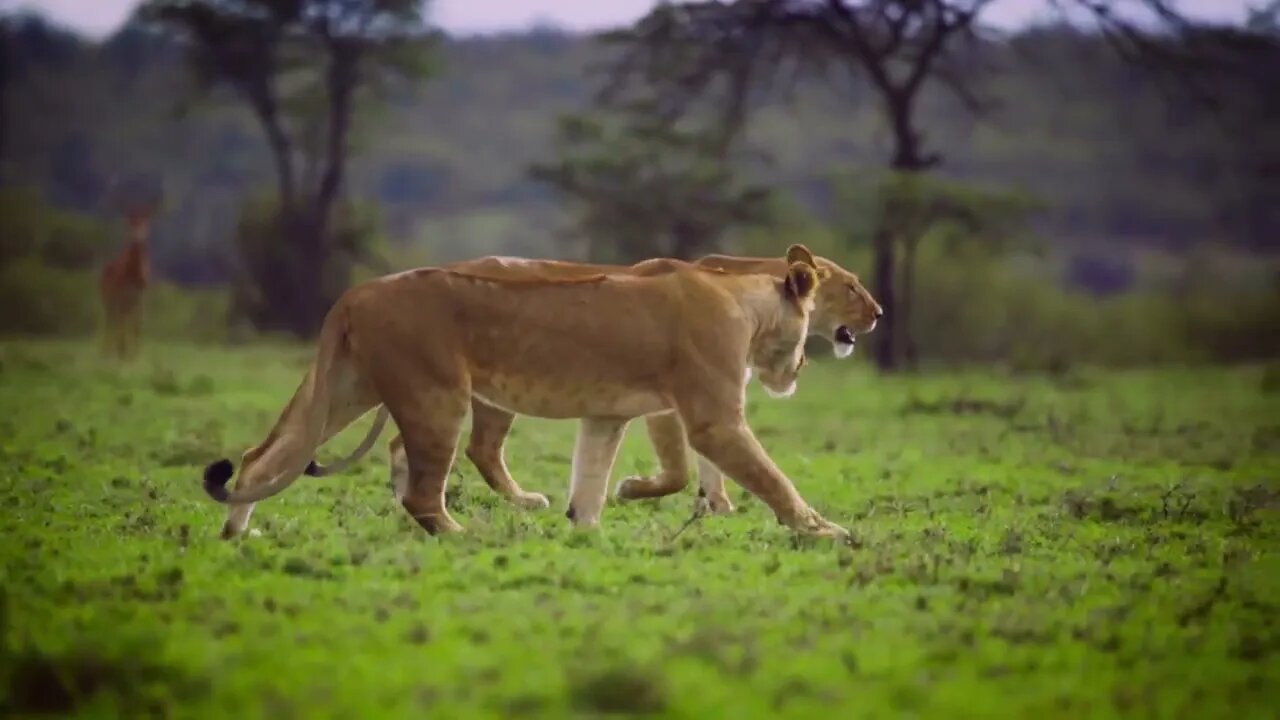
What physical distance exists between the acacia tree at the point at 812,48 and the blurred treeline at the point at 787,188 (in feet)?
1.80

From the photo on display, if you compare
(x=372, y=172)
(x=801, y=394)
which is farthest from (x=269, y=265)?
(x=372, y=172)

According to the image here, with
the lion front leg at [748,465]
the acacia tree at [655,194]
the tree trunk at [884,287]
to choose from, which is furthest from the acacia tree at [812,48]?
the lion front leg at [748,465]

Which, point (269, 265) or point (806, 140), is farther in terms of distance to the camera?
point (806, 140)

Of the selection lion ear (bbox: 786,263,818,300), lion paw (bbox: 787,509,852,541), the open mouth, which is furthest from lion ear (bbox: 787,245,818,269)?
lion paw (bbox: 787,509,852,541)

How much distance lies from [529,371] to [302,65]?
85.0 ft

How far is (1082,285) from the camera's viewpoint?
61.3 m

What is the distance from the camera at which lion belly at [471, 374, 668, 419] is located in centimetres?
730

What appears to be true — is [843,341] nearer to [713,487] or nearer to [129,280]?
[713,487]

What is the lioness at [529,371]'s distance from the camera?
7.02 metres

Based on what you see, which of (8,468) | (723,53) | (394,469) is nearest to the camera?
(394,469)

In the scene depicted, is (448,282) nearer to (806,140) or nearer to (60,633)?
(60,633)

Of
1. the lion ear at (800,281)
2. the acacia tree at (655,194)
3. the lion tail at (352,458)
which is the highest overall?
the lion ear at (800,281)

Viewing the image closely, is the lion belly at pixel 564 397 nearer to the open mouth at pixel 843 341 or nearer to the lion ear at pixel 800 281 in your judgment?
the lion ear at pixel 800 281

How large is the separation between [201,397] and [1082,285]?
1949 inches
